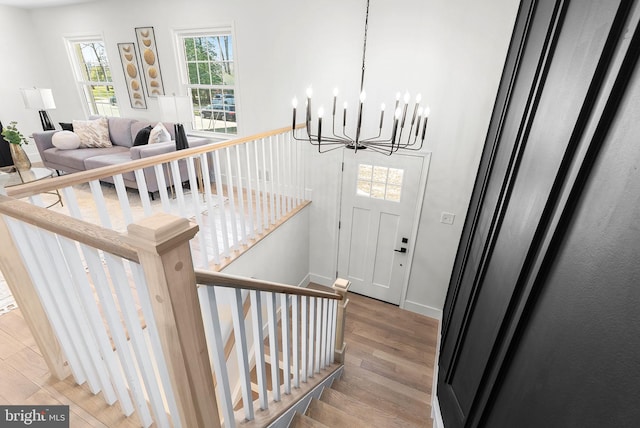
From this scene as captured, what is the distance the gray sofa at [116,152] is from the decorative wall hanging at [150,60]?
1.91 ft

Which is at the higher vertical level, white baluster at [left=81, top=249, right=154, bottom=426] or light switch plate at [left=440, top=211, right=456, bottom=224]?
white baluster at [left=81, top=249, right=154, bottom=426]

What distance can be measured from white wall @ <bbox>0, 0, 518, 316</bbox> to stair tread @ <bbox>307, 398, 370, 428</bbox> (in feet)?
7.25

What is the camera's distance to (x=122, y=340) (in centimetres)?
105

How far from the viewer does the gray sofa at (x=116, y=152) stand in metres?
3.75

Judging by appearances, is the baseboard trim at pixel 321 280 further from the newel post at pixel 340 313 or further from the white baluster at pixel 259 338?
the white baluster at pixel 259 338

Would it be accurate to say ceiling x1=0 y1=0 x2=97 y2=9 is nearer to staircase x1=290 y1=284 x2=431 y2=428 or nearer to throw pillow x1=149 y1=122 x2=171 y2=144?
throw pillow x1=149 y1=122 x2=171 y2=144

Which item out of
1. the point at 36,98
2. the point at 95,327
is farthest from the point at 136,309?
the point at 36,98

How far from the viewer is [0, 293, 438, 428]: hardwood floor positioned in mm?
1317

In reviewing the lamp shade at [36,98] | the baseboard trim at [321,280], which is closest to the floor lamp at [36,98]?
the lamp shade at [36,98]

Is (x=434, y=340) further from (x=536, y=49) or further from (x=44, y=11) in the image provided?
(x=44, y=11)

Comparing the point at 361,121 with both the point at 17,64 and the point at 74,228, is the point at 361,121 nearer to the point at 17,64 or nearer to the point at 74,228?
the point at 74,228

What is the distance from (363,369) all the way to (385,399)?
0.43 m

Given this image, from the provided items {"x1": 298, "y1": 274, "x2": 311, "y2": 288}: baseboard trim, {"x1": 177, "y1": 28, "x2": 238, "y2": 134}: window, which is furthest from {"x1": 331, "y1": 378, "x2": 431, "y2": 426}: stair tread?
{"x1": 177, "y1": 28, "x2": 238, "y2": 134}: window

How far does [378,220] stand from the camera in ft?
12.6
